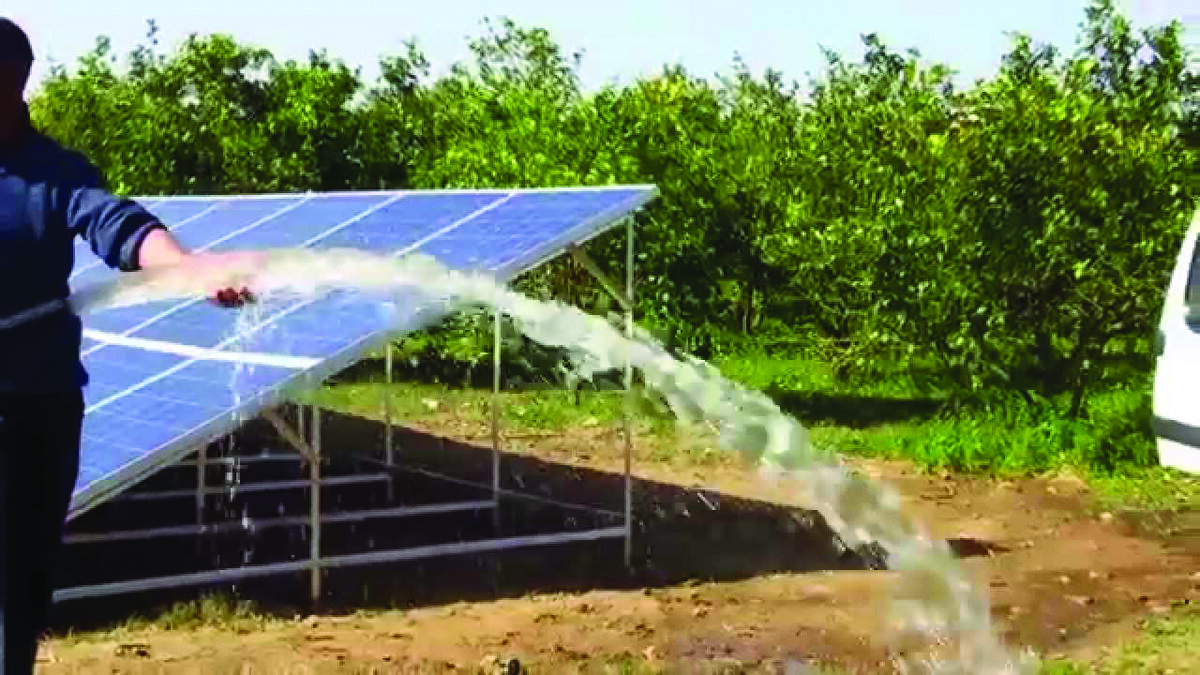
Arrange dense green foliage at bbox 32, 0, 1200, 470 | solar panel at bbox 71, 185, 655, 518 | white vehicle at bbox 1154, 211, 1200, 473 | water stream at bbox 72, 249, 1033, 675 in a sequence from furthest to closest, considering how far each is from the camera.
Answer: dense green foliage at bbox 32, 0, 1200, 470 → white vehicle at bbox 1154, 211, 1200, 473 → solar panel at bbox 71, 185, 655, 518 → water stream at bbox 72, 249, 1033, 675

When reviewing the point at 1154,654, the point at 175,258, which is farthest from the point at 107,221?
the point at 1154,654

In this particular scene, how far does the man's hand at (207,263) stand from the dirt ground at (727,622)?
3430mm

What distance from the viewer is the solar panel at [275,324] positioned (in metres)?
7.04

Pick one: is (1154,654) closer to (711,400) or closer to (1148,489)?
(711,400)

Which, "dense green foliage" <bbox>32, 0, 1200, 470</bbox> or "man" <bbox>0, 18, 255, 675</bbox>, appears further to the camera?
"dense green foliage" <bbox>32, 0, 1200, 470</bbox>

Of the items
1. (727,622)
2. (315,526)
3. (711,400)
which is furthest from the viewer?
(315,526)

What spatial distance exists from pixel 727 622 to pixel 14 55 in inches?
180

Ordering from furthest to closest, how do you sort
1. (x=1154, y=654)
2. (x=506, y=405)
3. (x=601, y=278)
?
(x=506, y=405)
(x=601, y=278)
(x=1154, y=654)

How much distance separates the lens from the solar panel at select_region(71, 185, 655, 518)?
7.04 meters

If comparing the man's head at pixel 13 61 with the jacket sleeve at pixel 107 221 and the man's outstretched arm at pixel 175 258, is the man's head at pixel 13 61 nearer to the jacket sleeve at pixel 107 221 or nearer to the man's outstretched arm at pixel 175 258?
the jacket sleeve at pixel 107 221

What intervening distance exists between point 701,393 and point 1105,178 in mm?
6962

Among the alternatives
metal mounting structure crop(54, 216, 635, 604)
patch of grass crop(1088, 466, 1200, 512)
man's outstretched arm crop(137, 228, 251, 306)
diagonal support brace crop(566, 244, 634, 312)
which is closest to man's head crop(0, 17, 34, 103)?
man's outstretched arm crop(137, 228, 251, 306)

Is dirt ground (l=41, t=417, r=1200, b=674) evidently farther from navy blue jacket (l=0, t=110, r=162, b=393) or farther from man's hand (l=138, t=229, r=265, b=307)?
man's hand (l=138, t=229, r=265, b=307)

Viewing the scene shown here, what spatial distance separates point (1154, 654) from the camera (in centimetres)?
654
